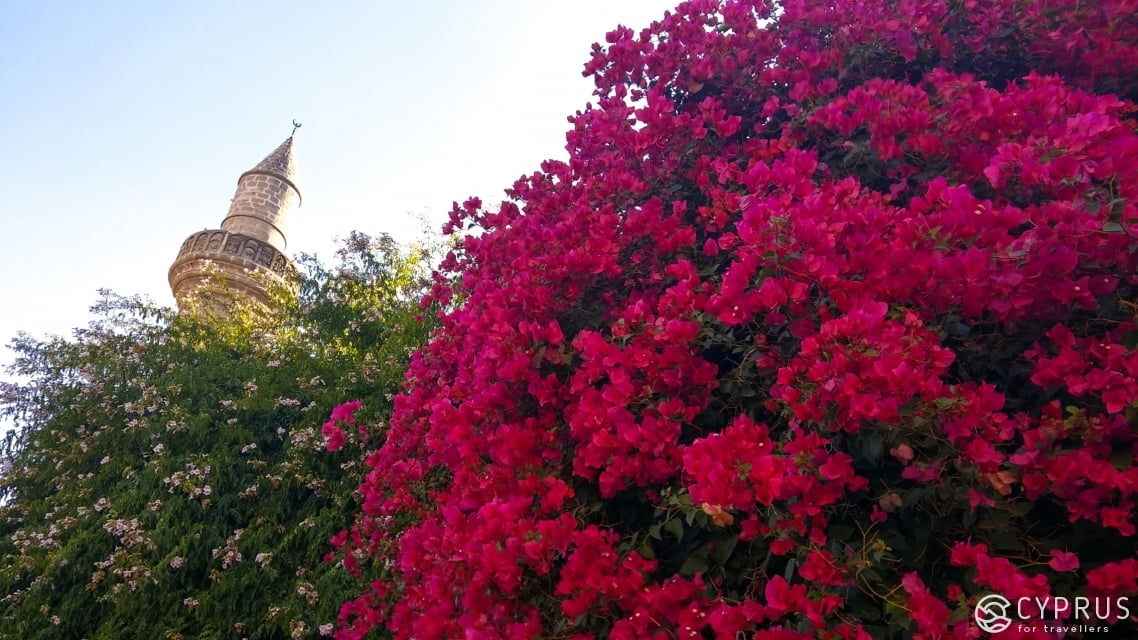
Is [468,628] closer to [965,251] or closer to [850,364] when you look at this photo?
[850,364]

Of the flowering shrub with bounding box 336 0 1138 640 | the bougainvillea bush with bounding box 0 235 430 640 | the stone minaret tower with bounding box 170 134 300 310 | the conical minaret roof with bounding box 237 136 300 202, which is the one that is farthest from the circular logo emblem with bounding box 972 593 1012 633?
the conical minaret roof with bounding box 237 136 300 202

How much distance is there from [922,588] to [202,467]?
18.7 feet

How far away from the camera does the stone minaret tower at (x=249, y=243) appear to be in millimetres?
13496

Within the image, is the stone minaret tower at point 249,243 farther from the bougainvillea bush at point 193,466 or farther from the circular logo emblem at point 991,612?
the circular logo emblem at point 991,612

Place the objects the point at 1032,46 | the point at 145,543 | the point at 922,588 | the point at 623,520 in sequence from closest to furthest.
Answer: the point at 922,588 → the point at 623,520 → the point at 1032,46 → the point at 145,543

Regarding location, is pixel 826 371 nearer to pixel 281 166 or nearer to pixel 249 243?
pixel 249 243

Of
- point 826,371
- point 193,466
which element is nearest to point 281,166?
point 193,466

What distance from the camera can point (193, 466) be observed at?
18.6 ft

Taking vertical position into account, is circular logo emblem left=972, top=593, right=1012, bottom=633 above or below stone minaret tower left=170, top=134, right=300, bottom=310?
below

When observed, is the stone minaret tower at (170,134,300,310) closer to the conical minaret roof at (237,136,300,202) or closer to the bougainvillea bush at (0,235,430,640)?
the conical minaret roof at (237,136,300,202)

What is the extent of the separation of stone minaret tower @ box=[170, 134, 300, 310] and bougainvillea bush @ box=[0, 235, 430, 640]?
160 inches

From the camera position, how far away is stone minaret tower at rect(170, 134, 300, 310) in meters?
13.5

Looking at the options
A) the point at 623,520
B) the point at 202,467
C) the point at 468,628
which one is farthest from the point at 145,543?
the point at 623,520

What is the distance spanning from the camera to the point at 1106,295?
2086 mm
